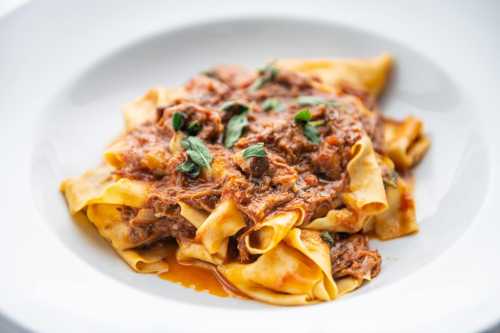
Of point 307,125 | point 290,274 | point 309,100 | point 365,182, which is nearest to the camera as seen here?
point 290,274

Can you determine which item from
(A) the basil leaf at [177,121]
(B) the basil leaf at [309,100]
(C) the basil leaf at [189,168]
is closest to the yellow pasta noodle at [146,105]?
(A) the basil leaf at [177,121]

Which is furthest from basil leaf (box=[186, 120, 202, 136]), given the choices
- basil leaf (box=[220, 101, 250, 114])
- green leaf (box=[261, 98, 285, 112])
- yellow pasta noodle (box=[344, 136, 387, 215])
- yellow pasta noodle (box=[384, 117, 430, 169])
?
yellow pasta noodle (box=[384, 117, 430, 169])

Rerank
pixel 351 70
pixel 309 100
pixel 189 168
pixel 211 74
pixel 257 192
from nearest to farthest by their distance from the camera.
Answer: pixel 257 192
pixel 189 168
pixel 309 100
pixel 211 74
pixel 351 70

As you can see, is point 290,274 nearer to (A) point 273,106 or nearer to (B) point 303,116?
(B) point 303,116

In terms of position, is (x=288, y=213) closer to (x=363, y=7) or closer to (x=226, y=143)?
(x=226, y=143)

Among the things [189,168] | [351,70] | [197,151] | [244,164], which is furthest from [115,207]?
[351,70]

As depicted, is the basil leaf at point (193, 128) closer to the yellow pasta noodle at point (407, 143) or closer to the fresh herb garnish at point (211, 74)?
the fresh herb garnish at point (211, 74)
